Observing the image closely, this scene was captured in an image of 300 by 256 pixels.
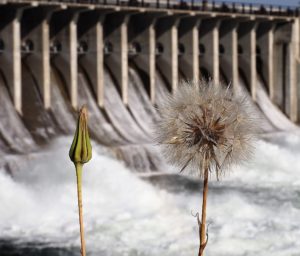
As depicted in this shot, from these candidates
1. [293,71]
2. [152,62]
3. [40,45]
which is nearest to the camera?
[40,45]

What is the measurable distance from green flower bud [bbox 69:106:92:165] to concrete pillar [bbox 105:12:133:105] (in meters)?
32.4

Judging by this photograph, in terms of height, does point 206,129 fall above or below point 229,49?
below

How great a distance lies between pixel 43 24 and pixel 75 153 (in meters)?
30.3

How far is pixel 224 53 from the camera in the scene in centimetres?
4856

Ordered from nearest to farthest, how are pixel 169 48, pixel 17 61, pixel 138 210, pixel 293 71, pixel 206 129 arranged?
1. pixel 206 129
2. pixel 138 210
3. pixel 17 61
4. pixel 169 48
5. pixel 293 71

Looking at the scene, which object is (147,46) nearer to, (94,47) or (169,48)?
(169,48)

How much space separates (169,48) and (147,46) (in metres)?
1.81

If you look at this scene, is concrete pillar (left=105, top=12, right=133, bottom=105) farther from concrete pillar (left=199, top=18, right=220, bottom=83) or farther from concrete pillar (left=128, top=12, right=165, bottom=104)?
concrete pillar (left=199, top=18, right=220, bottom=83)

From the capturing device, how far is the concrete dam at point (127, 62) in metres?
35.2

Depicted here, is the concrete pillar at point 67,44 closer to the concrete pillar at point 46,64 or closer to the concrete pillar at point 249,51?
the concrete pillar at point 46,64

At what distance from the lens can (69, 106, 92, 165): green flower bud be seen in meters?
7.25

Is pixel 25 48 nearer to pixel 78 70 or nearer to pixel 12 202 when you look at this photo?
pixel 78 70

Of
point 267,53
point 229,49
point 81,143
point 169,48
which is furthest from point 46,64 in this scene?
point 81,143

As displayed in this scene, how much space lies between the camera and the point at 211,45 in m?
46.8
